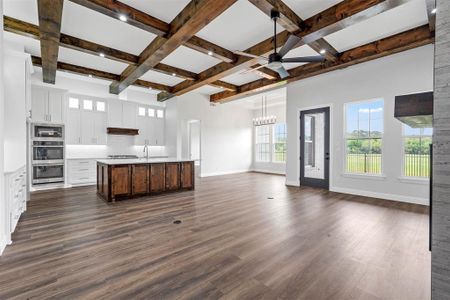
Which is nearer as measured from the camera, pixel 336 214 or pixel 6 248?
pixel 6 248

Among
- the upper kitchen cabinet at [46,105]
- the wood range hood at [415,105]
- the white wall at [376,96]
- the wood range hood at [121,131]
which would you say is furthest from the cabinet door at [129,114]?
the wood range hood at [415,105]

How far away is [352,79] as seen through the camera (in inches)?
219

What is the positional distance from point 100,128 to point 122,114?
85 cm

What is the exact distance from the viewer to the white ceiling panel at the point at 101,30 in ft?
11.2

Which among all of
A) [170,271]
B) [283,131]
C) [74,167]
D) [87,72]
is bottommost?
[170,271]

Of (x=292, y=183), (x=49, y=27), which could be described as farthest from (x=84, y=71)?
(x=292, y=183)

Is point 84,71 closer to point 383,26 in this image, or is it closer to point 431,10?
point 383,26

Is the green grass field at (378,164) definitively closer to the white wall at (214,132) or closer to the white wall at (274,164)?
the white wall at (274,164)

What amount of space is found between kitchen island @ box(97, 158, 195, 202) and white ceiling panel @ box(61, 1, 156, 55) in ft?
8.19

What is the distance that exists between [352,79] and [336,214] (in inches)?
142

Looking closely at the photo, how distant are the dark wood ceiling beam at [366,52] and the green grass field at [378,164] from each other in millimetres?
2258

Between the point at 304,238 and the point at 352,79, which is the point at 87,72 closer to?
the point at 304,238

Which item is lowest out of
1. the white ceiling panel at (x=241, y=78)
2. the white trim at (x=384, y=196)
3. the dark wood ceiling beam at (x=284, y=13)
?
Answer: the white trim at (x=384, y=196)

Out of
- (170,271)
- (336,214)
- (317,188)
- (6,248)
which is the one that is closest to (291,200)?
(336,214)
